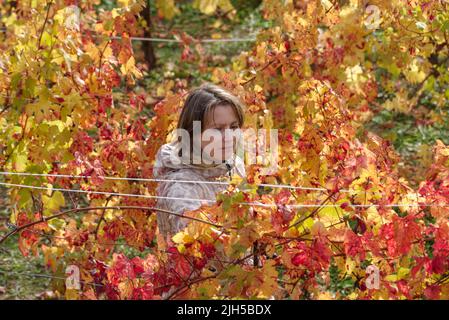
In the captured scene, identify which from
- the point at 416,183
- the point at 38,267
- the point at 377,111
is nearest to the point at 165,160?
the point at 38,267

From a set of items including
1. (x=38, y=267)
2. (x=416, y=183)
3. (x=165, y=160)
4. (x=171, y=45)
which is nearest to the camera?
(x=165, y=160)

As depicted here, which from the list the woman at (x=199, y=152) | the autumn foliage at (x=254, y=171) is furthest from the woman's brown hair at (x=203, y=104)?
the autumn foliage at (x=254, y=171)

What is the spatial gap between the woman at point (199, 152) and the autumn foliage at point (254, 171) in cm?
16

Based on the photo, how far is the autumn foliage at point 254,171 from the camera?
2.79 m

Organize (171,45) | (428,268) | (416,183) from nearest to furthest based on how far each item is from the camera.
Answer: (428,268), (416,183), (171,45)

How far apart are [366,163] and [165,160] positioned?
30.4 inches

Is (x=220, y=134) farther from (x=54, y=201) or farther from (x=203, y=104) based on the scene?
(x=54, y=201)

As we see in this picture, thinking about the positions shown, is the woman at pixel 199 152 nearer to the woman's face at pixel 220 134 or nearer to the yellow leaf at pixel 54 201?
the woman's face at pixel 220 134

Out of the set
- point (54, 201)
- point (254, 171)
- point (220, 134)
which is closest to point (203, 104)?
point (220, 134)

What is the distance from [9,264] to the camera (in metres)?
5.52

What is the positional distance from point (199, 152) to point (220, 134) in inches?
4.0

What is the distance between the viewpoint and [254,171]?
11.2 feet

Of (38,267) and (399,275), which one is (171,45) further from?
(399,275)

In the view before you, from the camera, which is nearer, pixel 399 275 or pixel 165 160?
pixel 399 275
